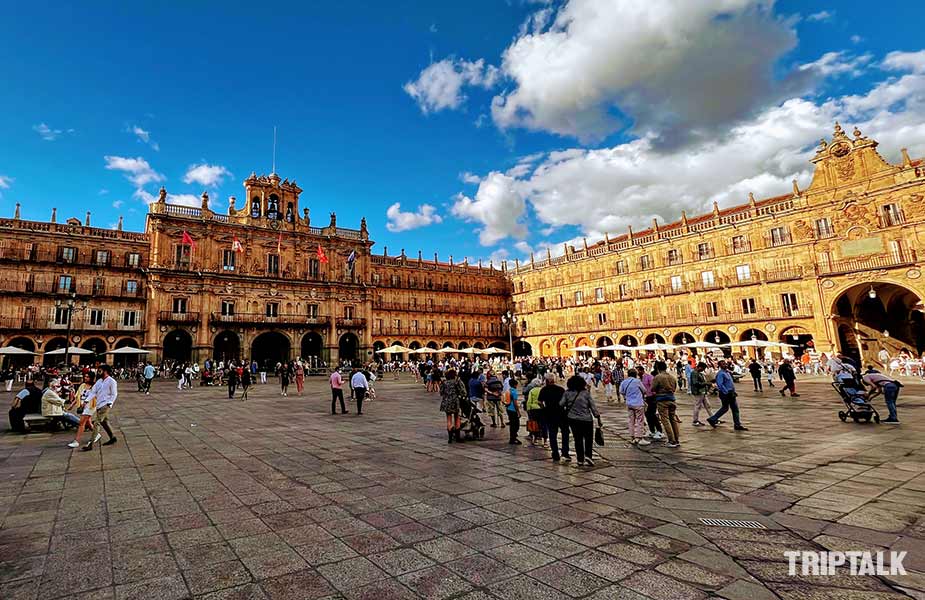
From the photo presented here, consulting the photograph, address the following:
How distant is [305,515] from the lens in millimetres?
4426

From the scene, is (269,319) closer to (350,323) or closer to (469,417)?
(350,323)

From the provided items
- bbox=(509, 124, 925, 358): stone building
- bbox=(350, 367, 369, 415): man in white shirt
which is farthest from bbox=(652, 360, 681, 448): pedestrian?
bbox=(509, 124, 925, 358): stone building

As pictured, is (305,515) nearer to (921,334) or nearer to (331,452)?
(331,452)

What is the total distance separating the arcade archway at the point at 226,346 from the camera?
117ft

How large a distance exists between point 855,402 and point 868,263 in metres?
26.7

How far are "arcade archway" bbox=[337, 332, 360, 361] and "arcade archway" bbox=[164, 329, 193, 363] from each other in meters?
11.9

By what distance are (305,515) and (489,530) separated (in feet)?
6.13

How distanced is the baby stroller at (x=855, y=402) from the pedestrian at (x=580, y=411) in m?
7.09

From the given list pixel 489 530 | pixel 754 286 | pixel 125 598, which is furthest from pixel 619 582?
pixel 754 286

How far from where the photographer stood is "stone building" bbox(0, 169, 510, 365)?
105 ft

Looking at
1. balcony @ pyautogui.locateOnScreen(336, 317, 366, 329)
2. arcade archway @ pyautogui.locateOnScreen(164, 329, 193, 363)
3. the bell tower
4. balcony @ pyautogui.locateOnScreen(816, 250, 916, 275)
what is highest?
the bell tower

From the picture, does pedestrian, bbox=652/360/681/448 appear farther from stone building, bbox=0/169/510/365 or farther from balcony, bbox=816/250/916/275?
stone building, bbox=0/169/510/365

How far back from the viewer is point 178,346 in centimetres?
3512

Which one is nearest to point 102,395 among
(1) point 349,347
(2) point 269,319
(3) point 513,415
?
(3) point 513,415
